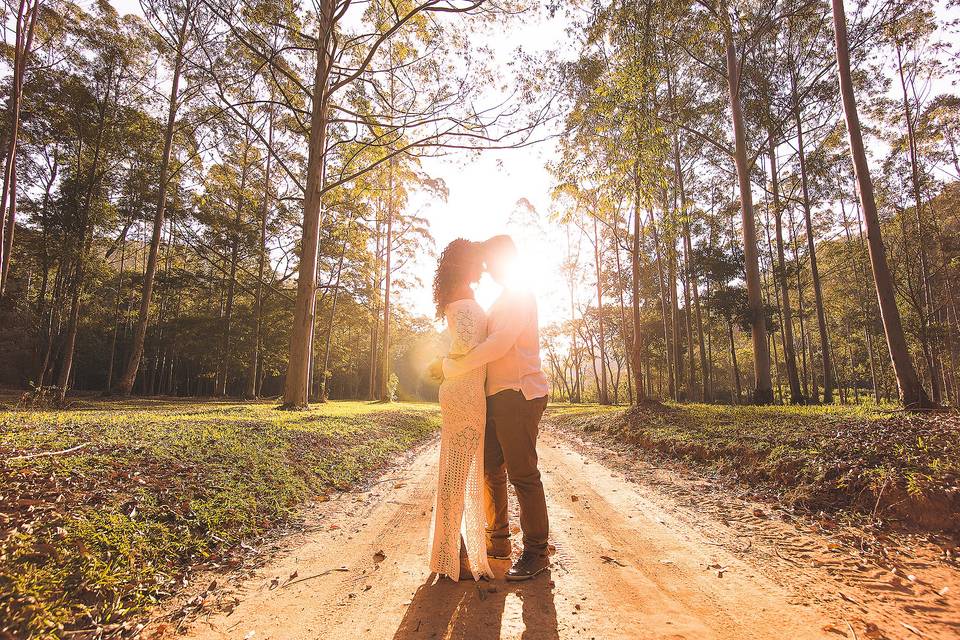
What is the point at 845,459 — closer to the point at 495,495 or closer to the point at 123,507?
the point at 495,495

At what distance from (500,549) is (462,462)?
734 millimetres

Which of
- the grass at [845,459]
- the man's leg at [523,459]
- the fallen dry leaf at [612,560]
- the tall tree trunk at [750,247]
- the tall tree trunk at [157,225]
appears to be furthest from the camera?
the tall tree trunk at [157,225]

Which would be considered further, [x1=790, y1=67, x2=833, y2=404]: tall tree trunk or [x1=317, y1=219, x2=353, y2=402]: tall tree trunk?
[x1=317, y1=219, x2=353, y2=402]: tall tree trunk

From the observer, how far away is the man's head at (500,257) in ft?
10.0

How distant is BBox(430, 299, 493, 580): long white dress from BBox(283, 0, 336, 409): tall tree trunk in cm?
934

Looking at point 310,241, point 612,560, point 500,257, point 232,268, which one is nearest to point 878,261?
point 612,560

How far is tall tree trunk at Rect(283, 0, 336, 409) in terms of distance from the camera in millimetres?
11117

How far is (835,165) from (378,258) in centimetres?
2311

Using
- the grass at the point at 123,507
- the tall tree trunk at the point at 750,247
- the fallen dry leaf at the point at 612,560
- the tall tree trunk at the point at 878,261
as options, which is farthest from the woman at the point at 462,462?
the tall tree trunk at the point at 750,247

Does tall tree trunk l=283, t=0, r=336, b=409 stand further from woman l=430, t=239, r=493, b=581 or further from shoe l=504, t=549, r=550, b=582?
shoe l=504, t=549, r=550, b=582

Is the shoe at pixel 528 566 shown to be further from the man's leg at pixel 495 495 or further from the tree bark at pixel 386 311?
the tree bark at pixel 386 311

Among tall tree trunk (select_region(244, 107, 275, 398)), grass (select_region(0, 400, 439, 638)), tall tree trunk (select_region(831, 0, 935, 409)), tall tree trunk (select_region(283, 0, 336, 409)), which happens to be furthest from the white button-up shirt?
tall tree trunk (select_region(244, 107, 275, 398))

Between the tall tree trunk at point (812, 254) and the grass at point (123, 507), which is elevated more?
the tall tree trunk at point (812, 254)

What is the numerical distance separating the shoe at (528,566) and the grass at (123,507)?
211cm
